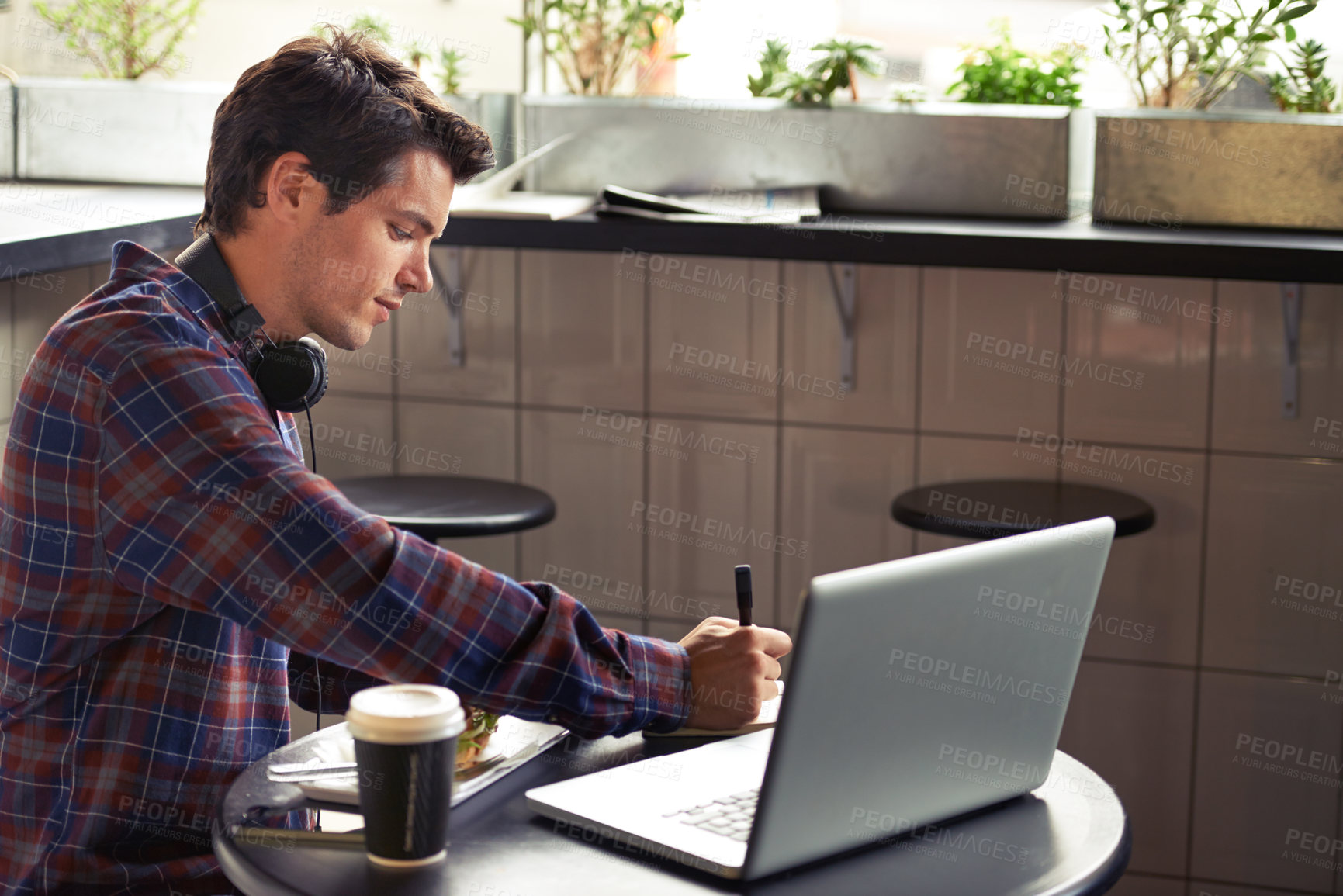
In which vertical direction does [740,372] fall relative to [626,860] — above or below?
above

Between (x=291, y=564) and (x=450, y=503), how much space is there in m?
1.19

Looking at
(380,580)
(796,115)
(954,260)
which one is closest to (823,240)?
(954,260)

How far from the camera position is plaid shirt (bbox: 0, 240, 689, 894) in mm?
1059

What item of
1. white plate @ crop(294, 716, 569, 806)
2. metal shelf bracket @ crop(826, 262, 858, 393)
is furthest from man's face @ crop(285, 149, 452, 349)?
metal shelf bracket @ crop(826, 262, 858, 393)

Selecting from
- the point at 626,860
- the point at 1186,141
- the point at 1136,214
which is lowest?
the point at 626,860

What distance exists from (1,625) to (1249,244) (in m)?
1.58

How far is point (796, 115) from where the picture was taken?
2373mm

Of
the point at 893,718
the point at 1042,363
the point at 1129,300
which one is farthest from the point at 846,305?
the point at 893,718

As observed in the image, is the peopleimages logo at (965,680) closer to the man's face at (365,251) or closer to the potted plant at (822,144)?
the man's face at (365,251)

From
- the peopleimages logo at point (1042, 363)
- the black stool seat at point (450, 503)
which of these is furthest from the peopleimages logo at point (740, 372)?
the black stool seat at point (450, 503)

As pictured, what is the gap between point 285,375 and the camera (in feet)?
4.27

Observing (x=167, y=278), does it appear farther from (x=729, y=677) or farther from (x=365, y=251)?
(x=729, y=677)

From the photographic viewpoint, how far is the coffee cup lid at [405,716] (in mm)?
942

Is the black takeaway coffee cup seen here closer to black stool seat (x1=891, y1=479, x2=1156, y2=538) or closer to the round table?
the round table
